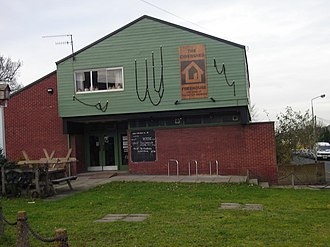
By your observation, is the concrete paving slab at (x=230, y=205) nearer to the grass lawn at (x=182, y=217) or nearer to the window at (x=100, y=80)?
the grass lawn at (x=182, y=217)

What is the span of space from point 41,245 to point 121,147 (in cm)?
1694

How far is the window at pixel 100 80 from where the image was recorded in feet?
74.3

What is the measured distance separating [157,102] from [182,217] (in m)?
12.2

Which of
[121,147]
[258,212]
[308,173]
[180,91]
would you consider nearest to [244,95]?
[180,91]

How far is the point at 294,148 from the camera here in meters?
27.7

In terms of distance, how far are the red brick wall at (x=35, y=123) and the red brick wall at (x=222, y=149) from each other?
505 centimetres

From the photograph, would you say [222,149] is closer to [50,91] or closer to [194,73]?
[194,73]

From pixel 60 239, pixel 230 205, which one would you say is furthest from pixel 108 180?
pixel 60 239

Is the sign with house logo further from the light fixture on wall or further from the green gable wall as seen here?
the light fixture on wall

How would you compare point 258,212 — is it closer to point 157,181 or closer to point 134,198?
point 134,198

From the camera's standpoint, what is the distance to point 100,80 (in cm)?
2283

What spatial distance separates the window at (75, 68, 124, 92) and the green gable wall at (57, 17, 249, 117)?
0.81ft

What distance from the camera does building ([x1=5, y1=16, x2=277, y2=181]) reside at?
2142 centimetres

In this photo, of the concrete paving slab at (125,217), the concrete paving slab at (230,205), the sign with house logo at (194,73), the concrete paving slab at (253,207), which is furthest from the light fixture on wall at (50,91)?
the concrete paving slab at (253,207)
